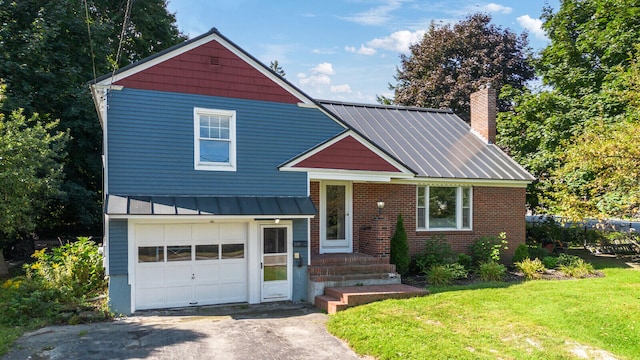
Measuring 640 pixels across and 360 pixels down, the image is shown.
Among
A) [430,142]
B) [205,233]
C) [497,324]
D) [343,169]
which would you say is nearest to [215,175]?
[205,233]

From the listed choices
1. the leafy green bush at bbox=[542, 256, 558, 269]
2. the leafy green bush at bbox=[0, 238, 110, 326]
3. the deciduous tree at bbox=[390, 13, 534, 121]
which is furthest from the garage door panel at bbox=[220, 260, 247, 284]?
the deciduous tree at bbox=[390, 13, 534, 121]

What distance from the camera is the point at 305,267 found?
37.8ft

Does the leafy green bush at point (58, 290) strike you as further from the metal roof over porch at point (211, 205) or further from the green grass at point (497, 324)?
the green grass at point (497, 324)

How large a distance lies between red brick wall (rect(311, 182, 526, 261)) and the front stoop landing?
259 centimetres

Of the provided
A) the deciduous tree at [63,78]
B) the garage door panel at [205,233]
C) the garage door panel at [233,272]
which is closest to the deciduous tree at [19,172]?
the deciduous tree at [63,78]

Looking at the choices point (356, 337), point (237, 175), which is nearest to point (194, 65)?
point (237, 175)

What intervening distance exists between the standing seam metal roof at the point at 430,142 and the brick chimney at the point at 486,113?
386 millimetres

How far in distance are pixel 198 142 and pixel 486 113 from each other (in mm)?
12298

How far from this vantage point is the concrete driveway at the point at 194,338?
741cm

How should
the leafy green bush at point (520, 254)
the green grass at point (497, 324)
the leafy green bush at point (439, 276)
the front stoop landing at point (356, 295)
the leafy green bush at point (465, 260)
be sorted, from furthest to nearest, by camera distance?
the leafy green bush at point (520, 254) < the leafy green bush at point (465, 260) < the leafy green bush at point (439, 276) < the front stoop landing at point (356, 295) < the green grass at point (497, 324)

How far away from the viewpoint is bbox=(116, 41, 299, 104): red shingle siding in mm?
10430

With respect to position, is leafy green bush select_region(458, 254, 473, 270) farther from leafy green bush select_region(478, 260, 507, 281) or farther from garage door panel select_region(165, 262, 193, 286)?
garage door panel select_region(165, 262, 193, 286)

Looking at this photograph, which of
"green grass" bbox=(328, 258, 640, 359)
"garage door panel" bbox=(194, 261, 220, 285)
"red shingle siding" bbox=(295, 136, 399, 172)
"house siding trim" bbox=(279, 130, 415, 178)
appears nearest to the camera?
"green grass" bbox=(328, 258, 640, 359)

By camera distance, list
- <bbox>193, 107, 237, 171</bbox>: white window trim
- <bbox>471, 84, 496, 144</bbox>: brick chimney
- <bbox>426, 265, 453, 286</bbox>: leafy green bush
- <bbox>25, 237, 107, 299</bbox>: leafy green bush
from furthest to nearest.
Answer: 1. <bbox>471, 84, 496, 144</bbox>: brick chimney
2. <bbox>426, 265, 453, 286</bbox>: leafy green bush
3. <bbox>193, 107, 237, 171</bbox>: white window trim
4. <bbox>25, 237, 107, 299</bbox>: leafy green bush
